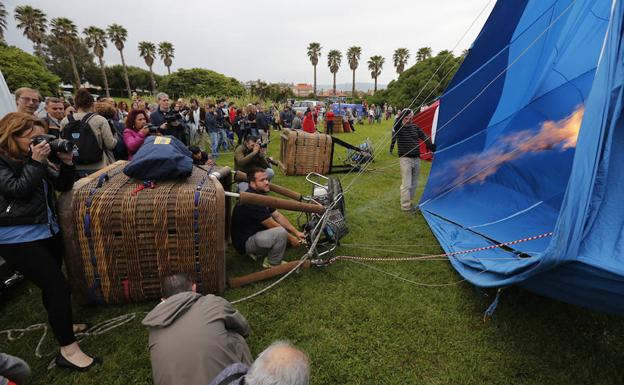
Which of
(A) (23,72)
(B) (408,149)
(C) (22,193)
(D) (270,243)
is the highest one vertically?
(A) (23,72)

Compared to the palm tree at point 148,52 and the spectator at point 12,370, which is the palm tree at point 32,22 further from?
the spectator at point 12,370

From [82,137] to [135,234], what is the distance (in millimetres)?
1491

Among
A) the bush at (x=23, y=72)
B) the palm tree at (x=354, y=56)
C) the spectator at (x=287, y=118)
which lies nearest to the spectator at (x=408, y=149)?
the spectator at (x=287, y=118)

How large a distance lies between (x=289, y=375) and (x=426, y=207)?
4375mm

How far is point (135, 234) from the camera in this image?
99.4 inches

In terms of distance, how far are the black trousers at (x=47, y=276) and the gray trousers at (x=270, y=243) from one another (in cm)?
165

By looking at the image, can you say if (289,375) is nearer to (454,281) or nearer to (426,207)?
(454,281)

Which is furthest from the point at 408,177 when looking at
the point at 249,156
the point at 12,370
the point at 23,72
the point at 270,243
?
the point at 23,72

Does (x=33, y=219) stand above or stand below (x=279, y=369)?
above

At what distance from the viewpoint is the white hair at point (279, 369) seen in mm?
1178

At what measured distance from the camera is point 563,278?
2025 millimetres

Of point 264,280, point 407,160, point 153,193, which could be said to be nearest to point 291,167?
point 407,160

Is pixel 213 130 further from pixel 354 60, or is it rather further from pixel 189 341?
pixel 354 60

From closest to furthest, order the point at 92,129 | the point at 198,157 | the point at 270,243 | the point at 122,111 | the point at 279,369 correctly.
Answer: the point at 279,369, the point at 92,129, the point at 270,243, the point at 198,157, the point at 122,111
